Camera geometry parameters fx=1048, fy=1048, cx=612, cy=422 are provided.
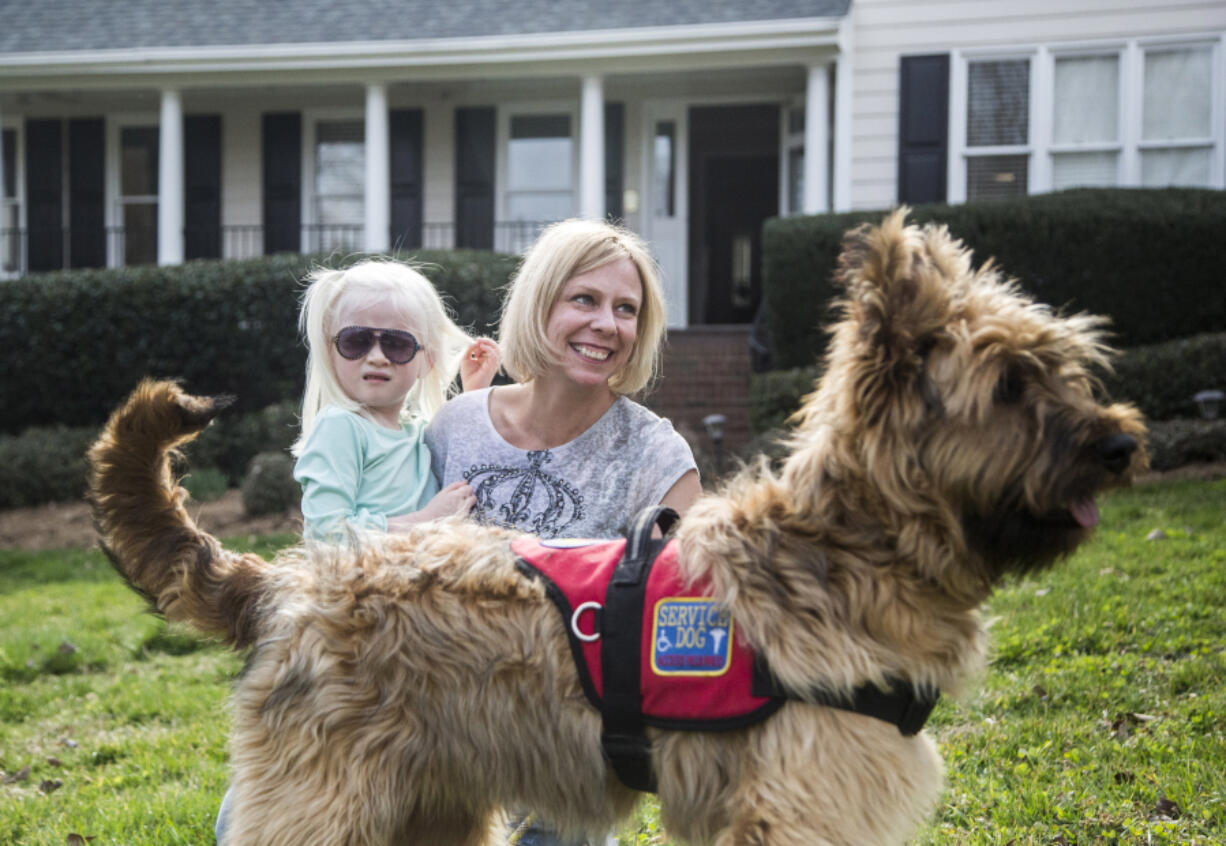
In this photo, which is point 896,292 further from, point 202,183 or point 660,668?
point 202,183

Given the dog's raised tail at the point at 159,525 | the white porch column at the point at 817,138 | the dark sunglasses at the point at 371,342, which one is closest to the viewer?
the dog's raised tail at the point at 159,525

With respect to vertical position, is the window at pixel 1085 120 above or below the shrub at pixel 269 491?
above

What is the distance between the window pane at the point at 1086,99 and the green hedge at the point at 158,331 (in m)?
7.70

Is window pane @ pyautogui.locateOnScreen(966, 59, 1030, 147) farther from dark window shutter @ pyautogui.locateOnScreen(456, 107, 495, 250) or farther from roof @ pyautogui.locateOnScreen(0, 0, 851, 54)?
dark window shutter @ pyautogui.locateOnScreen(456, 107, 495, 250)

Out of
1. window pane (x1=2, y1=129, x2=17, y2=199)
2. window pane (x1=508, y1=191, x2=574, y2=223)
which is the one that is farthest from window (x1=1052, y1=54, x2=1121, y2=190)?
window pane (x1=2, y1=129, x2=17, y2=199)

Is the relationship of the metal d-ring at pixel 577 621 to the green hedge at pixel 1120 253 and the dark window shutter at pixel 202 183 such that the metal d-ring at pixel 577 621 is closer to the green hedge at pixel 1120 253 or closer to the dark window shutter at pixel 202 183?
the green hedge at pixel 1120 253

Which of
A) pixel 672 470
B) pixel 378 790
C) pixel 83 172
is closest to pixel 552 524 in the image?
pixel 672 470

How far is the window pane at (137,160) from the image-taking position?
698 inches

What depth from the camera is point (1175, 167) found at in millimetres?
13727

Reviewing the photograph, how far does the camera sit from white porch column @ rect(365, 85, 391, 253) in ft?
51.1

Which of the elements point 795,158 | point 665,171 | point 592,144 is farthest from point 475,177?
point 795,158

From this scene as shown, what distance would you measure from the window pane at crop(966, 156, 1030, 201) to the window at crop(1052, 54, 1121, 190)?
43cm

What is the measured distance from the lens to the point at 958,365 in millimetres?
2141

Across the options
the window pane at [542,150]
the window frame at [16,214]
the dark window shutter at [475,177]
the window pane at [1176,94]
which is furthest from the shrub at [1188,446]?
the window frame at [16,214]
